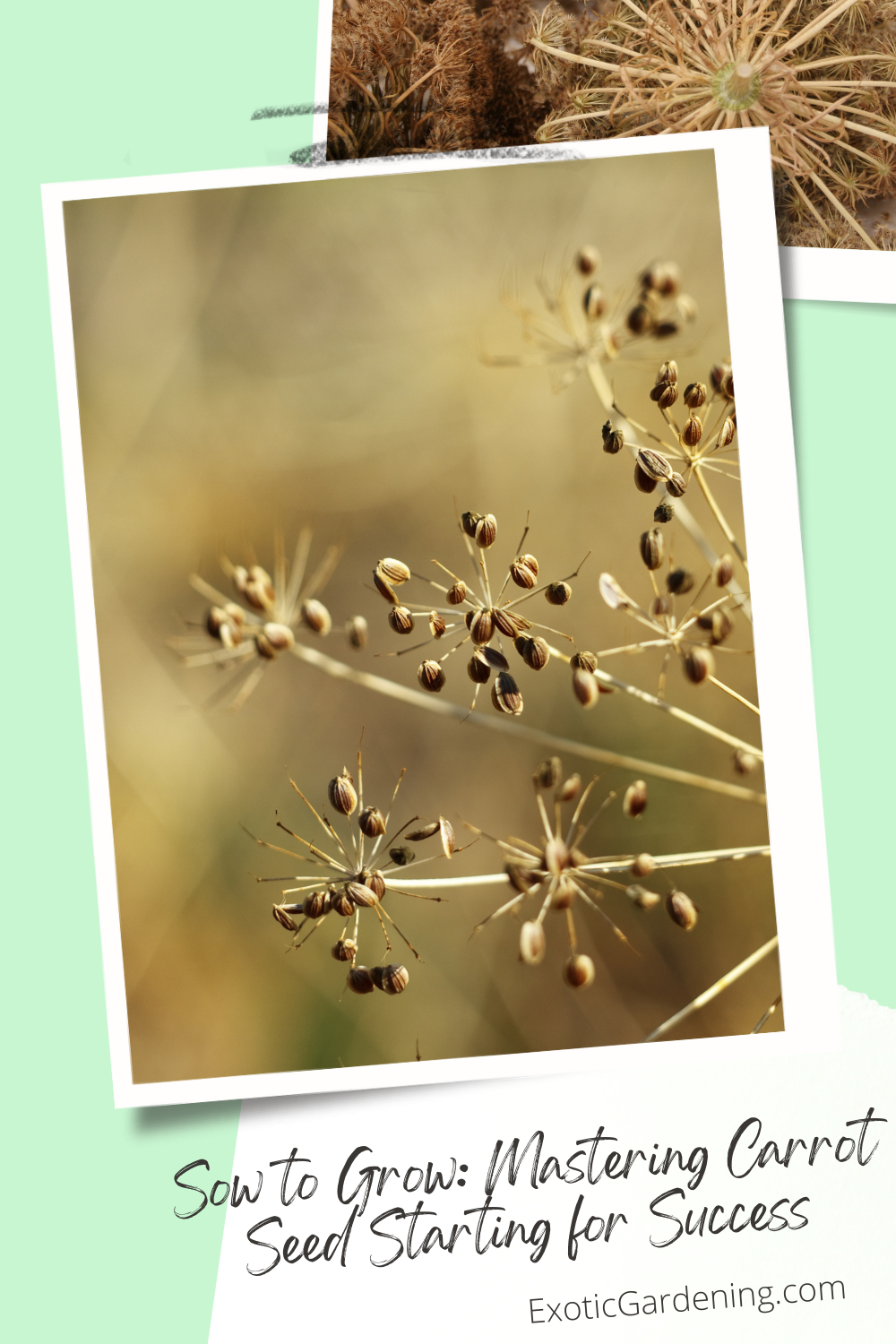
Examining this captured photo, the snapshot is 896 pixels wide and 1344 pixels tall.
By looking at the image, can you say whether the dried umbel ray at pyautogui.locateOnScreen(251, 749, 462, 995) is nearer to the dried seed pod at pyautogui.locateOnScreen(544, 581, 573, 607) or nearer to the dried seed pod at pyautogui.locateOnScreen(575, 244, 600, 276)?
the dried seed pod at pyautogui.locateOnScreen(544, 581, 573, 607)

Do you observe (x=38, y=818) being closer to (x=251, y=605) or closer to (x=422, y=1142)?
Result: (x=251, y=605)

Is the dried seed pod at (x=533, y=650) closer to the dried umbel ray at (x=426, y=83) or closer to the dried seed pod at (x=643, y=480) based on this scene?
the dried seed pod at (x=643, y=480)

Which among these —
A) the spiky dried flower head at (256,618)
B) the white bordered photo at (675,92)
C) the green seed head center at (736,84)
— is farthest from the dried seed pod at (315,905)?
the green seed head center at (736,84)

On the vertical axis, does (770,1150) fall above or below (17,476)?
below

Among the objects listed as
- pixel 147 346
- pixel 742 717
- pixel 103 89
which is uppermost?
pixel 103 89

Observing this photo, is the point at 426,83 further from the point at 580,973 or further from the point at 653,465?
the point at 580,973

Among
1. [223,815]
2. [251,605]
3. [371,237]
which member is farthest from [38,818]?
[371,237]
